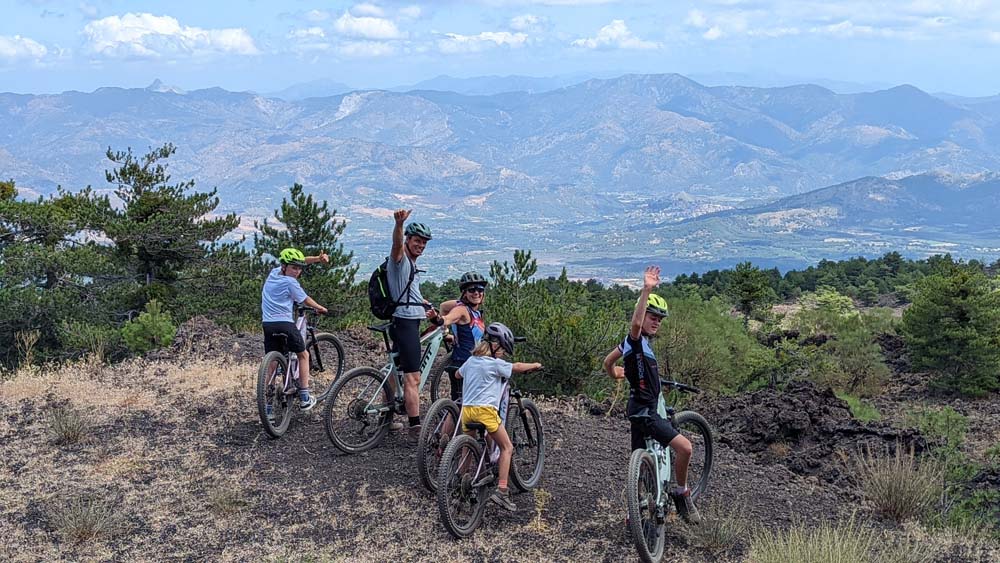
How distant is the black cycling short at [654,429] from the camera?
5680 millimetres

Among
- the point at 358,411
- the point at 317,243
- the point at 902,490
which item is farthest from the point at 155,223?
the point at 902,490

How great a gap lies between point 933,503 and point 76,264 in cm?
2290

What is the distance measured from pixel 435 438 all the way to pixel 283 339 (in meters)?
2.40

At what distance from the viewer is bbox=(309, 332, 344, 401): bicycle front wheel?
350 inches

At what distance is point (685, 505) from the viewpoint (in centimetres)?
607

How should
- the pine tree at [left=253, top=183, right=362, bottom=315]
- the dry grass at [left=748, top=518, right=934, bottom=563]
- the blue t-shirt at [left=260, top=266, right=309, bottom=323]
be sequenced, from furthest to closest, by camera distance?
the pine tree at [left=253, top=183, right=362, bottom=315] < the blue t-shirt at [left=260, top=266, right=309, bottom=323] < the dry grass at [left=748, top=518, right=934, bottom=563]

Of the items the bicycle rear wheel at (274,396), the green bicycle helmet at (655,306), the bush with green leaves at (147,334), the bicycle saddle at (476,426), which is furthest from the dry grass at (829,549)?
the bush with green leaves at (147,334)

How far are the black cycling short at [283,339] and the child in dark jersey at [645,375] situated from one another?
3.58m

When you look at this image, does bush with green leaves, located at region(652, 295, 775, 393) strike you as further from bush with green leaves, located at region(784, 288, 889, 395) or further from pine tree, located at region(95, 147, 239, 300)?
pine tree, located at region(95, 147, 239, 300)

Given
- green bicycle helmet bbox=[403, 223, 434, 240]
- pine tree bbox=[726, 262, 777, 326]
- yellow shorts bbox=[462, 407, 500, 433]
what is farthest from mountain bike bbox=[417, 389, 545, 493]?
pine tree bbox=[726, 262, 777, 326]

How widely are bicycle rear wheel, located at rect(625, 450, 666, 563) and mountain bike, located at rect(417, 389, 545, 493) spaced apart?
1.18 meters

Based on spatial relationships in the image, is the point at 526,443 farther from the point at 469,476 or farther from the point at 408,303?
the point at 408,303

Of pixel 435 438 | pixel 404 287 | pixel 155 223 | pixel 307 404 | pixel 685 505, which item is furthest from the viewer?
pixel 155 223

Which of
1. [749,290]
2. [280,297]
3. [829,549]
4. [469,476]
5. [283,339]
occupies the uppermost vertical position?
[280,297]
